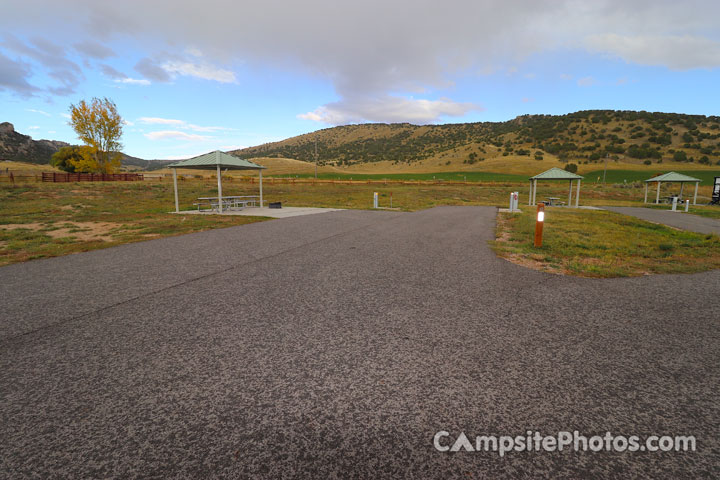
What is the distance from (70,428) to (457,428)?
97.6 inches

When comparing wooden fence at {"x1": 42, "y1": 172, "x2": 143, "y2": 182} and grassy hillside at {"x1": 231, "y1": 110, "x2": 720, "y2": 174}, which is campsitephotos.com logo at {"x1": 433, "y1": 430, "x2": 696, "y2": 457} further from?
grassy hillside at {"x1": 231, "y1": 110, "x2": 720, "y2": 174}

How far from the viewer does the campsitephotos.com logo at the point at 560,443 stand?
81.3 inches

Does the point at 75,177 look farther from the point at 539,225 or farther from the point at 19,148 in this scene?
the point at 19,148

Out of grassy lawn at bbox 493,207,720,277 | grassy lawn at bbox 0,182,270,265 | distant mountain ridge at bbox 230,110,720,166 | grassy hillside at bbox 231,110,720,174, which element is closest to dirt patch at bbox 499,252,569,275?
grassy lawn at bbox 493,207,720,277

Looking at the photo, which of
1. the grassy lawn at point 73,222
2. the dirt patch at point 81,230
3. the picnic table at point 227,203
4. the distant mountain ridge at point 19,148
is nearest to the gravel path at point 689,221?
the grassy lawn at point 73,222

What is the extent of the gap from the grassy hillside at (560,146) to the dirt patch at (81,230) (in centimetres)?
6771

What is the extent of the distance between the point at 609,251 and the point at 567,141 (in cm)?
8345

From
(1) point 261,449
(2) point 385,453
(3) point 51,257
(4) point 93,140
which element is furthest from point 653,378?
(4) point 93,140

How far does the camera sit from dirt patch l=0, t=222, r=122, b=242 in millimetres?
10430

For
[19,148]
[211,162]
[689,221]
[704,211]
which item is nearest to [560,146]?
[704,211]

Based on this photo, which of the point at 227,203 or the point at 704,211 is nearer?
A: the point at 227,203

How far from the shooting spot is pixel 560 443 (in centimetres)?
212

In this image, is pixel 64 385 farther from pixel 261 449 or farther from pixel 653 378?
pixel 653 378

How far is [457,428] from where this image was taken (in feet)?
7.27
